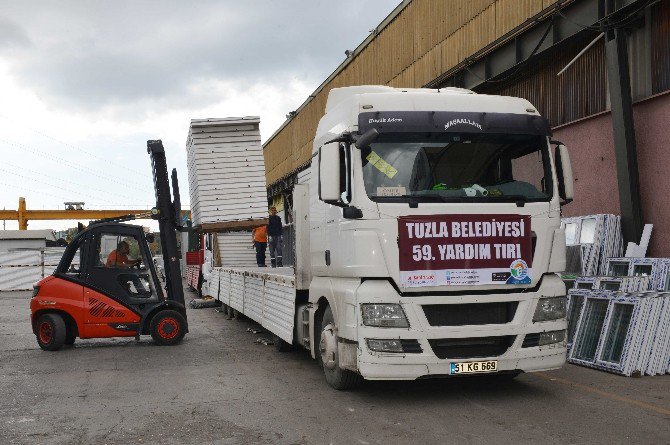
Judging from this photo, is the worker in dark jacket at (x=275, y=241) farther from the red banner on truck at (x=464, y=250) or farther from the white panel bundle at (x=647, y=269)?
the red banner on truck at (x=464, y=250)

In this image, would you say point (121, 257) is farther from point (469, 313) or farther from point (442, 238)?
point (469, 313)

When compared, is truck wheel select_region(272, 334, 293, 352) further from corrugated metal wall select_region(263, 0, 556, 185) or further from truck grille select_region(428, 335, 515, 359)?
corrugated metal wall select_region(263, 0, 556, 185)

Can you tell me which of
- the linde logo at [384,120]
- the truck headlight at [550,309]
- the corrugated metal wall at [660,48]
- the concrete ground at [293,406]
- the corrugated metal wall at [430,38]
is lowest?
the concrete ground at [293,406]

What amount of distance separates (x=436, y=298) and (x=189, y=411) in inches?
97.5

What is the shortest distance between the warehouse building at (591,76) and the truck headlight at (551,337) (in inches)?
171

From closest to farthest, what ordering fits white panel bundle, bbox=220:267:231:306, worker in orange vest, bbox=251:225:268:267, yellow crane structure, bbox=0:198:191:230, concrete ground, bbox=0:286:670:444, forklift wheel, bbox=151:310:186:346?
concrete ground, bbox=0:286:670:444, forklift wheel, bbox=151:310:186:346, white panel bundle, bbox=220:267:231:306, worker in orange vest, bbox=251:225:268:267, yellow crane structure, bbox=0:198:191:230

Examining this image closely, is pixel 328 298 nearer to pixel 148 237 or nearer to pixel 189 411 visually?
pixel 189 411

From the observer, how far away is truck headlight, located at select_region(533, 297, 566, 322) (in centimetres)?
661

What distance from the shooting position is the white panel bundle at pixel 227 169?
16.1 meters

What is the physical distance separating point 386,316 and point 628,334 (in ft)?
11.4

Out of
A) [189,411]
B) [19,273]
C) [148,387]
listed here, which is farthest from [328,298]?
[19,273]

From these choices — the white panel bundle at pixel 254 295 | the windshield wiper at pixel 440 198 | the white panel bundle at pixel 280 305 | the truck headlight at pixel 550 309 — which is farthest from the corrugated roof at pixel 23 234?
the truck headlight at pixel 550 309

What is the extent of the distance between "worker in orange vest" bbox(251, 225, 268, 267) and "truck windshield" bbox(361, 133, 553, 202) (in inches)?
422

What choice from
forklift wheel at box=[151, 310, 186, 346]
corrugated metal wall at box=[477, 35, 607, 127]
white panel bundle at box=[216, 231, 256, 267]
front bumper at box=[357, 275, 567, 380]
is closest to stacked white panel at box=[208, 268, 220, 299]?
white panel bundle at box=[216, 231, 256, 267]
